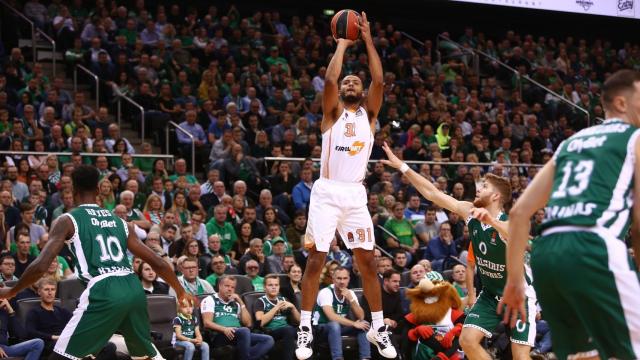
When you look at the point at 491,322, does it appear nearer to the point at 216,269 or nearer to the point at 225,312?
the point at 225,312

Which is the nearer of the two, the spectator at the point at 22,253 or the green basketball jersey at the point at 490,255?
the green basketball jersey at the point at 490,255

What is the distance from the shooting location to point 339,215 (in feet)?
27.7

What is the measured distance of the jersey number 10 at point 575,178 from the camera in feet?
15.9

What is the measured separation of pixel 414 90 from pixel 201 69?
5.14m

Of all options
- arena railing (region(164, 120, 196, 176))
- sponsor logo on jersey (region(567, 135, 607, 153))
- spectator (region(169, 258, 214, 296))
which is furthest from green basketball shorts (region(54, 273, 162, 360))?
arena railing (region(164, 120, 196, 176))

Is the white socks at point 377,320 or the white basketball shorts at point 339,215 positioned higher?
the white basketball shorts at point 339,215

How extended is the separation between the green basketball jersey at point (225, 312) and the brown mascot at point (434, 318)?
228 cm

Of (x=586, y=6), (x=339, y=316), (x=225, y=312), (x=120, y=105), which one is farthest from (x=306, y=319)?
(x=586, y=6)

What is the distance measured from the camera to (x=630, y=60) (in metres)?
26.3

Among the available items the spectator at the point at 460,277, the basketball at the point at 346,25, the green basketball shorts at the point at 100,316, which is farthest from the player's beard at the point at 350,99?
the spectator at the point at 460,277

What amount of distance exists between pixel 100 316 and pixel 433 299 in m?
5.34

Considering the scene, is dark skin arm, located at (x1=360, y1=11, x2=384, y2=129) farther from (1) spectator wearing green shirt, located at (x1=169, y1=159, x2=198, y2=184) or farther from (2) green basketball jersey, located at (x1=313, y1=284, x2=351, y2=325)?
(1) spectator wearing green shirt, located at (x1=169, y1=159, x2=198, y2=184)

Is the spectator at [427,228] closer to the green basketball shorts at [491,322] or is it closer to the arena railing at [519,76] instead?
the green basketball shorts at [491,322]

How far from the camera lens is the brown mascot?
10.8 metres
